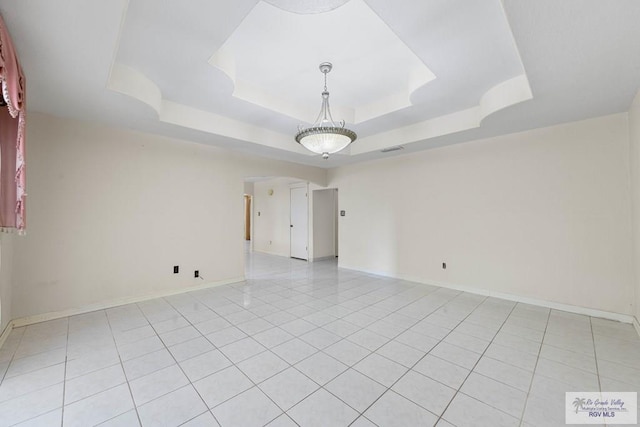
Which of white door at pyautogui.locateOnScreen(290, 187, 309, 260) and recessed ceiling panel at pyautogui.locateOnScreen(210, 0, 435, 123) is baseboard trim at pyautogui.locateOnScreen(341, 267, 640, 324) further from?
white door at pyautogui.locateOnScreen(290, 187, 309, 260)

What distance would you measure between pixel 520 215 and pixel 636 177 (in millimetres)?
1191

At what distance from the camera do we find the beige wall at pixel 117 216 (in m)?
3.10

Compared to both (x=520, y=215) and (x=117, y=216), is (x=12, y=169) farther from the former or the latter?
(x=520, y=215)

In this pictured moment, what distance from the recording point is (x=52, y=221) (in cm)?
317

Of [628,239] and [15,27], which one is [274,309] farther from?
[628,239]

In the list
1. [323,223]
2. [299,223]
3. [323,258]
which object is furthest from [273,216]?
[323,258]

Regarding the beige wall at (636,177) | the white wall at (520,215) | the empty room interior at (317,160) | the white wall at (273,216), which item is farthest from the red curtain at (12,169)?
the beige wall at (636,177)

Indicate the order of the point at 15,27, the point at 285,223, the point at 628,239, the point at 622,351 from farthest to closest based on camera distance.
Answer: the point at 285,223 < the point at 628,239 < the point at 622,351 < the point at 15,27

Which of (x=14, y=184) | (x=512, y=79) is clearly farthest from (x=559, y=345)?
(x=14, y=184)

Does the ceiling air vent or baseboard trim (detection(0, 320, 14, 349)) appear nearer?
baseboard trim (detection(0, 320, 14, 349))

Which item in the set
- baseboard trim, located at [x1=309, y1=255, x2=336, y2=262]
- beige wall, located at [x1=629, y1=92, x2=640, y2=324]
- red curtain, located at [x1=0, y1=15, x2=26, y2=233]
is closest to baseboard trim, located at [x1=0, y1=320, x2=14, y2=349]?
red curtain, located at [x1=0, y1=15, x2=26, y2=233]

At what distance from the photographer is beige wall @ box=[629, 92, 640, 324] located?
270cm

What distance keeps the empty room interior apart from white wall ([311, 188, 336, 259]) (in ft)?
6.18

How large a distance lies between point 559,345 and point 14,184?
5174mm
